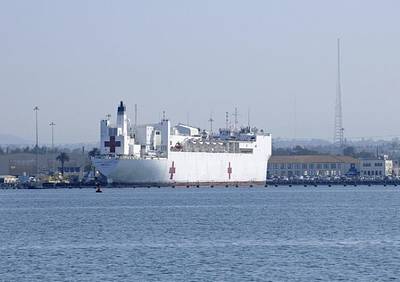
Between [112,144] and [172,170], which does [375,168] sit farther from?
[112,144]

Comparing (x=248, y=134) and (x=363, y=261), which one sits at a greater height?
(x=248, y=134)

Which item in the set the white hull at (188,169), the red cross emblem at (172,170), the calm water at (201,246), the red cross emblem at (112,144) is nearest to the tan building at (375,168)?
the white hull at (188,169)

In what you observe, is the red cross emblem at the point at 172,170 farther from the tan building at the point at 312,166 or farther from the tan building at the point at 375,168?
the tan building at the point at 375,168

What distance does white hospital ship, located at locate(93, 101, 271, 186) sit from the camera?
413 feet

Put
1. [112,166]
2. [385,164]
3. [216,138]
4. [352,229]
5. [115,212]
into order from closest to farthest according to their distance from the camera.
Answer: [352,229], [115,212], [112,166], [216,138], [385,164]

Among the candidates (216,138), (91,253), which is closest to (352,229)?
(91,253)

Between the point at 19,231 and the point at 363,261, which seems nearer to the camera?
the point at 363,261

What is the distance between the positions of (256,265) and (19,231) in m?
18.0

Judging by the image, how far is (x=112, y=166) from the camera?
124 metres

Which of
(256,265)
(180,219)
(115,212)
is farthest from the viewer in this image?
(115,212)

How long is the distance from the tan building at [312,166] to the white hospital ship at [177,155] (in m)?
44.9

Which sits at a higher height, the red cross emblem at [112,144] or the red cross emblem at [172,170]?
the red cross emblem at [112,144]

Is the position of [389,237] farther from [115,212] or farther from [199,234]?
[115,212]

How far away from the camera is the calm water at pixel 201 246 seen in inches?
1455
